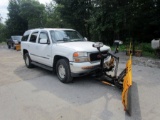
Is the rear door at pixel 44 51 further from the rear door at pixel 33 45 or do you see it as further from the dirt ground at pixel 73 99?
the dirt ground at pixel 73 99

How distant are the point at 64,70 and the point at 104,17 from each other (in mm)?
8408

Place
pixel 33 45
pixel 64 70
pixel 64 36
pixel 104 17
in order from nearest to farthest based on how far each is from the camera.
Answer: pixel 64 70
pixel 64 36
pixel 33 45
pixel 104 17

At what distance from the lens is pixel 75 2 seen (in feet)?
62.1

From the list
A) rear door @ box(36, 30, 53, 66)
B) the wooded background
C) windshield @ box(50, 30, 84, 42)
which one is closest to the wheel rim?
rear door @ box(36, 30, 53, 66)

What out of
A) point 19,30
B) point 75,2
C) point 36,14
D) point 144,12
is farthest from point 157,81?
point 19,30

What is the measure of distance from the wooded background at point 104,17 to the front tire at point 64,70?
663 cm

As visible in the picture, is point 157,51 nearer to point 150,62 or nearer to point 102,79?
point 150,62

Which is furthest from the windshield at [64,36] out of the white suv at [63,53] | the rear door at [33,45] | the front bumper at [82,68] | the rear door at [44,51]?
the front bumper at [82,68]

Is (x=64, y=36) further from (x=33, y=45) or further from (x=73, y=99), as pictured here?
(x=73, y=99)

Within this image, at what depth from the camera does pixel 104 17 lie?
13.4 m

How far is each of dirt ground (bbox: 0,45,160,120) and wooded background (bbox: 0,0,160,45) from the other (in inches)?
223

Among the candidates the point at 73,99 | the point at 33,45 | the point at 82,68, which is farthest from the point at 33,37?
the point at 73,99

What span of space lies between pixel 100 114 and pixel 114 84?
169cm

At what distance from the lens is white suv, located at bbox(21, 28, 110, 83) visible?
18.5 feet
